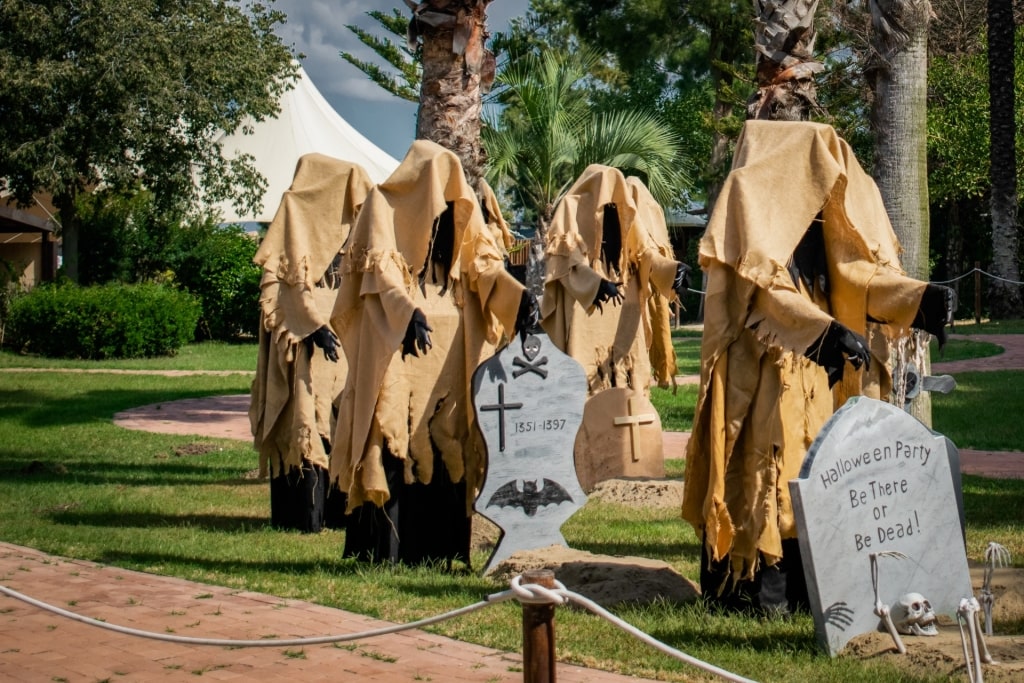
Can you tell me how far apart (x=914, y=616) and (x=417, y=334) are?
2779 millimetres

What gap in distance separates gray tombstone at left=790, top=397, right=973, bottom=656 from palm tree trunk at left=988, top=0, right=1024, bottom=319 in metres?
22.1

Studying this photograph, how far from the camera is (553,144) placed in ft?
69.3

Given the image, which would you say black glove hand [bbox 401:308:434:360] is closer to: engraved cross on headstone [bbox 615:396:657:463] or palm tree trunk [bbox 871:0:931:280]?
engraved cross on headstone [bbox 615:396:657:463]

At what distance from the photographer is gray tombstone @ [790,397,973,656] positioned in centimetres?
524

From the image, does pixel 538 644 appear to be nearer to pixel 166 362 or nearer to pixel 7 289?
pixel 166 362

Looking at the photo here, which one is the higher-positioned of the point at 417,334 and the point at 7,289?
the point at 7,289

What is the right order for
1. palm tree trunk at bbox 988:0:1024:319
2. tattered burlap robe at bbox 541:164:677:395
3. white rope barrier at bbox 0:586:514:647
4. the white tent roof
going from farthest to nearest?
the white tent roof
palm tree trunk at bbox 988:0:1024:319
tattered burlap robe at bbox 541:164:677:395
white rope barrier at bbox 0:586:514:647

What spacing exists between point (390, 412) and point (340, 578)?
94cm

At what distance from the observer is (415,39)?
1166 centimetres

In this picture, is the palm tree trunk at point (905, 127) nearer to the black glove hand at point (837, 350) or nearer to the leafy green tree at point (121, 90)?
the black glove hand at point (837, 350)

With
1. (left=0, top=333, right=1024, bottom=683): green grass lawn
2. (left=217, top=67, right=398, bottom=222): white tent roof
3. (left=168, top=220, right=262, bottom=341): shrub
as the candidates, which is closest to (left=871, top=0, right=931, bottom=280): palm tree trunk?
(left=0, top=333, right=1024, bottom=683): green grass lawn

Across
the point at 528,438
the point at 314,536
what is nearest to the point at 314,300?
the point at 314,536

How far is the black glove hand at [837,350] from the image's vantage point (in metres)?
5.33

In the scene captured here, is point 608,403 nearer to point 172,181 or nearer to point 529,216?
point 529,216
